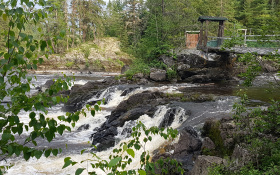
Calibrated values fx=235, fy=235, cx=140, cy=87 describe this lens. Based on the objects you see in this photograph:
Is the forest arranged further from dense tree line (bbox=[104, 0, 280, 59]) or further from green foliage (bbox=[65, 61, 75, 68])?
green foliage (bbox=[65, 61, 75, 68])

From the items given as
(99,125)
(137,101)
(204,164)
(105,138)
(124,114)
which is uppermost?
(204,164)

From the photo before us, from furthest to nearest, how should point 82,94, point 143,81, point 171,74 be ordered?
1. point 171,74
2. point 143,81
3. point 82,94

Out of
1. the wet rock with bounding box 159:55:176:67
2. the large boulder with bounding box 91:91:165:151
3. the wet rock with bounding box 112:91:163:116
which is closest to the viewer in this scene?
the large boulder with bounding box 91:91:165:151

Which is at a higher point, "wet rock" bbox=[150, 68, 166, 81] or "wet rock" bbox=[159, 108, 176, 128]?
"wet rock" bbox=[150, 68, 166, 81]

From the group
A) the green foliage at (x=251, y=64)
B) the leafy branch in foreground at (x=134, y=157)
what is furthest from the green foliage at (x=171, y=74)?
the leafy branch in foreground at (x=134, y=157)

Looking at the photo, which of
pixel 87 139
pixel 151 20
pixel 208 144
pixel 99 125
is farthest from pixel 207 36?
pixel 208 144

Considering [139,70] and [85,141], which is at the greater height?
[139,70]

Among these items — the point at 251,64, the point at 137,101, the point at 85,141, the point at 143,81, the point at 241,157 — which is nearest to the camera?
the point at 241,157

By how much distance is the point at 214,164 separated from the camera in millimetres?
5469

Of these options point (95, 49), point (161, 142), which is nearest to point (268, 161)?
point (161, 142)

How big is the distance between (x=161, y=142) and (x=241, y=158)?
376 cm

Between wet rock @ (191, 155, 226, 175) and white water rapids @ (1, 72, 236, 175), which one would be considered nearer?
wet rock @ (191, 155, 226, 175)

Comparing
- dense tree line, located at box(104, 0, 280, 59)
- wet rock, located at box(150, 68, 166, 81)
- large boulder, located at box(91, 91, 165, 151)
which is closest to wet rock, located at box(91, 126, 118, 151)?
large boulder, located at box(91, 91, 165, 151)

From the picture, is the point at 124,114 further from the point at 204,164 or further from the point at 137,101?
the point at 204,164
